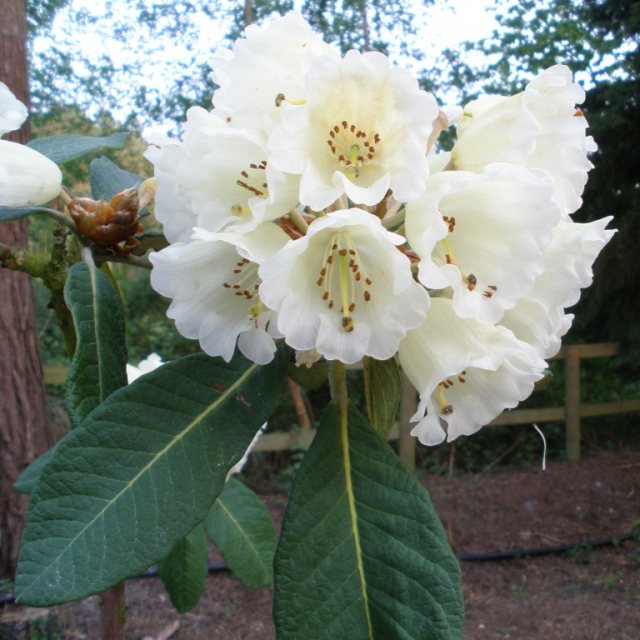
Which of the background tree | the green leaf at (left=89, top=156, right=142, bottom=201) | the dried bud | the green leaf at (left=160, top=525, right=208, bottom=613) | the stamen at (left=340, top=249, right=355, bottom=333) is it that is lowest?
the green leaf at (left=160, top=525, right=208, bottom=613)

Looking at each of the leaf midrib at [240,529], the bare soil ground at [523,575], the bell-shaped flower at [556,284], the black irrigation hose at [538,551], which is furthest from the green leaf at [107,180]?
the black irrigation hose at [538,551]

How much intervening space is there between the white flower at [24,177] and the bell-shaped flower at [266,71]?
0.19 m

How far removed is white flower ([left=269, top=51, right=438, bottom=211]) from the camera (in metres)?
0.56

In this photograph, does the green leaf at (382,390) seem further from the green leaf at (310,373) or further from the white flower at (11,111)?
the white flower at (11,111)

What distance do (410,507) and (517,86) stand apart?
6211mm

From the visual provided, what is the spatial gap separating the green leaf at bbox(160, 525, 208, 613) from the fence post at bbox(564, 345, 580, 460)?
14.3 ft

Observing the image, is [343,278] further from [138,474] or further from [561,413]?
[561,413]

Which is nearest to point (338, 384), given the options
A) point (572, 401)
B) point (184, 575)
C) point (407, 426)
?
point (184, 575)

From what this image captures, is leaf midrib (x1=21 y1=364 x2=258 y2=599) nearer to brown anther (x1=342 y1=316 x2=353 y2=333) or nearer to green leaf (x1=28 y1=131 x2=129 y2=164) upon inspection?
brown anther (x1=342 y1=316 x2=353 y2=333)

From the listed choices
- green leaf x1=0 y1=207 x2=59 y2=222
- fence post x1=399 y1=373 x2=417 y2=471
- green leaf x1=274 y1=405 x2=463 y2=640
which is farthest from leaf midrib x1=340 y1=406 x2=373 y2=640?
fence post x1=399 y1=373 x2=417 y2=471

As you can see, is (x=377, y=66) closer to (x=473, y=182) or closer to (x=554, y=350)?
(x=473, y=182)

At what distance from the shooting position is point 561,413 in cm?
557

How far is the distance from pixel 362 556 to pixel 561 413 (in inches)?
208

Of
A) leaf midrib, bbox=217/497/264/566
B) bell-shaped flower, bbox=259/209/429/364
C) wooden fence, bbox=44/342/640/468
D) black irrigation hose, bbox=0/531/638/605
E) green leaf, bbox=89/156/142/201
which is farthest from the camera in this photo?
wooden fence, bbox=44/342/640/468
